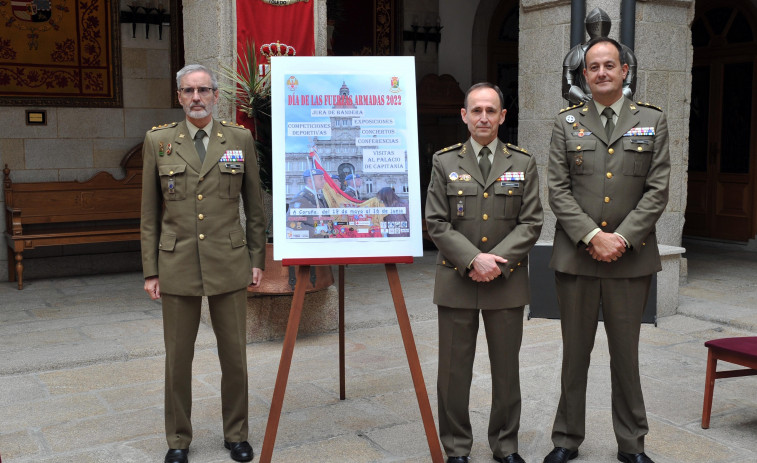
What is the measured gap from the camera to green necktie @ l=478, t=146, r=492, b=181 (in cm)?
333

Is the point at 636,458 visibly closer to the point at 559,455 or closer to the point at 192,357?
the point at 559,455

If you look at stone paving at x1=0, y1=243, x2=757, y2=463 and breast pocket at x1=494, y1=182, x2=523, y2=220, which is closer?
breast pocket at x1=494, y1=182, x2=523, y2=220

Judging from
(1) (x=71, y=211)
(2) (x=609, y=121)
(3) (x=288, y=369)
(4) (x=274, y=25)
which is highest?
(4) (x=274, y=25)

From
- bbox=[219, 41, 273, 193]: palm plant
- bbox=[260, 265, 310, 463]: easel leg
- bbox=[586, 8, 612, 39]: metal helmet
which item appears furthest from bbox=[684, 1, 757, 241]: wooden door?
bbox=[260, 265, 310, 463]: easel leg

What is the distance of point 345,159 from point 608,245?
1140 millimetres

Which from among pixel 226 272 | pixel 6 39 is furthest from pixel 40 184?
pixel 226 272

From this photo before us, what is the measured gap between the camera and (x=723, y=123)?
31.8 feet

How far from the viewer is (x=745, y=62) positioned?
934 cm

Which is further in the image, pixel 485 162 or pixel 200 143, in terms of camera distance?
pixel 200 143

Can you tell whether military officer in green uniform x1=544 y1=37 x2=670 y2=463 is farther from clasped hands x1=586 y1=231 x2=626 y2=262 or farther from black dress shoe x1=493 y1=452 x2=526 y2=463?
black dress shoe x1=493 y1=452 x2=526 y2=463

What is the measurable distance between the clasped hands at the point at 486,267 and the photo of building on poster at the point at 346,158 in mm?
→ 410

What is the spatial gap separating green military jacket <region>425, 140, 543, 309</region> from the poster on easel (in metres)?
0.21

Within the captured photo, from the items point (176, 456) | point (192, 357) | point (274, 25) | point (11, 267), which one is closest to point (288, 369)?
point (192, 357)

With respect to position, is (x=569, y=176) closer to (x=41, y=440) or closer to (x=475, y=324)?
(x=475, y=324)
